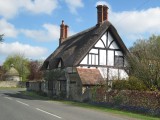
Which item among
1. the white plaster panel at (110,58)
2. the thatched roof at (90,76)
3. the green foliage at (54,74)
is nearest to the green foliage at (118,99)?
the thatched roof at (90,76)

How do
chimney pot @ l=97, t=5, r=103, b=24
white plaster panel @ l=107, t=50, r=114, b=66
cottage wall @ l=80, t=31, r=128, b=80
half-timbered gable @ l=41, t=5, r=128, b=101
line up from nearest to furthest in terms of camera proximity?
1. half-timbered gable @ l=41, t=5, r=128, b=101
2. cottage wall @ l=80, t=31, r=128, b=80
3. white plaster panel @ l=107, t=50, r=114, b=66
4. chimney pot @ l=97, t=5, r=103, b=24

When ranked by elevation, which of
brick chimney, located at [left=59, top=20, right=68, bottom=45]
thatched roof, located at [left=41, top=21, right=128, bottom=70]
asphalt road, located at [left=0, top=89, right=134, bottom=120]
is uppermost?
brick chimney, located at [left=59, top=20, right=68, bottom=45]

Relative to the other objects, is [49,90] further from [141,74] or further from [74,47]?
[141,74]

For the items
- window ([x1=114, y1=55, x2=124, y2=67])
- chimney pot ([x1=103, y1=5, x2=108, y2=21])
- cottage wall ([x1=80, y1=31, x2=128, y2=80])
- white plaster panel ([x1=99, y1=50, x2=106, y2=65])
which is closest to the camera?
cottage wall ([x1=80, y1=31, x2=128, y2=80])

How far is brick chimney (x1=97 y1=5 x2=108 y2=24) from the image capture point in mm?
44375

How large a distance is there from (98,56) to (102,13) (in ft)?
20.2

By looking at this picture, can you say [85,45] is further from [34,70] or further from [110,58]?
[34,70]

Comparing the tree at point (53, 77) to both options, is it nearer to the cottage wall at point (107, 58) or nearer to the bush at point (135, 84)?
the cottage wall at point (107, 58)

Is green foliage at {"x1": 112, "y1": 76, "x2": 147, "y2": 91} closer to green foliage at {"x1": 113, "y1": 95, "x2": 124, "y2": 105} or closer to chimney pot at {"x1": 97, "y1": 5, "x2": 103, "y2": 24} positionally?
green foliage at {"x1": 113, "y1": 95, "x2": 124, "y2": 105}

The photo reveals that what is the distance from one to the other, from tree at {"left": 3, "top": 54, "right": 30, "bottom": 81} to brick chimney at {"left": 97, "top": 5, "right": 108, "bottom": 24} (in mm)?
77636

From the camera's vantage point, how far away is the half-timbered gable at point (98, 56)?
41000mm

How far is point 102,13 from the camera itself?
44.8m

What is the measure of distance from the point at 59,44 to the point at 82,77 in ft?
67.8

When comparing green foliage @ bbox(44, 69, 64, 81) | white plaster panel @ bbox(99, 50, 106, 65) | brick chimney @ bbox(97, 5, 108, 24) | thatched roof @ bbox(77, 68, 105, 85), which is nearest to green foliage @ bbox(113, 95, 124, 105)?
thatched roof @ bbox(77, 68, 105, 85)
